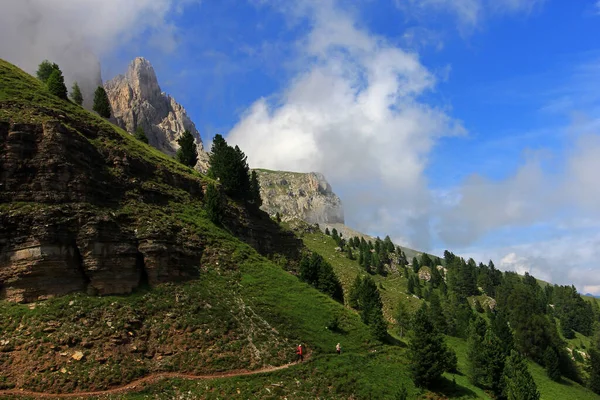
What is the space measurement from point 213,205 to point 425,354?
41.4 m

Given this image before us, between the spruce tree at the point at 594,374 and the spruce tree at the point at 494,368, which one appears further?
the spruce tree at the point at 594,374

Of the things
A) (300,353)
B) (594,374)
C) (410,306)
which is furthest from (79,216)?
(410,306)

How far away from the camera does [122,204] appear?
54969 mm

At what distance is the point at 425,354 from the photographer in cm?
4834

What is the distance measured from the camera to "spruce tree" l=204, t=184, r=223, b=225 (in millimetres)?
68838

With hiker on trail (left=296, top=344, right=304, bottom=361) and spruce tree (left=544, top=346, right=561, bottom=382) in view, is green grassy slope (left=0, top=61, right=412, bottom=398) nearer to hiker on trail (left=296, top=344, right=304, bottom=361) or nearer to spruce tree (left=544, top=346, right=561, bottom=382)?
hiker on trail (left=296, top=344, right=304, bottom=361)

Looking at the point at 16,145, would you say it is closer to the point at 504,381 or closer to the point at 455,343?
the point at 504,381

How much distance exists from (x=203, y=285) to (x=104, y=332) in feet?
47.8

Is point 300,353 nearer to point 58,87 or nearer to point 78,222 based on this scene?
point 78,222

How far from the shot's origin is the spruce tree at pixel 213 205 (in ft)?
226

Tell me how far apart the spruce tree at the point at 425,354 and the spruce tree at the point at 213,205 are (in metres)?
36.8

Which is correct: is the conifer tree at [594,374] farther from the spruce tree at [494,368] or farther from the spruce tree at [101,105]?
the spruce tree at [101,105]

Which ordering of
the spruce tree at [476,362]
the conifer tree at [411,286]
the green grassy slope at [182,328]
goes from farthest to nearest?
the conifer tree at [411,286] → the spruce tree at [476,362] → the green grassy slope at [182,328]

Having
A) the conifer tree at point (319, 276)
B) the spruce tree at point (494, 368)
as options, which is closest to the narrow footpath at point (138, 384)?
the conifer tree at point (319, 276)
